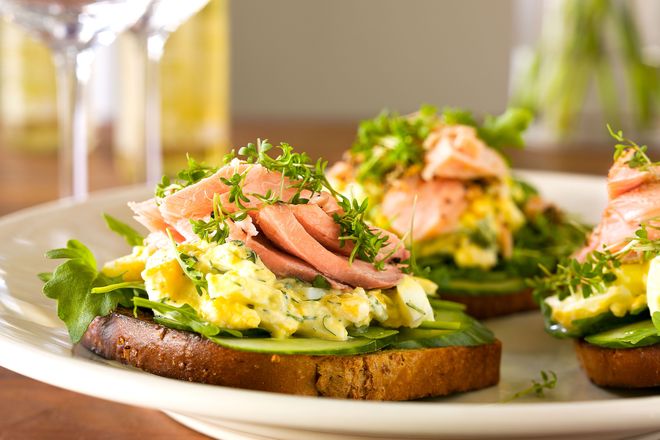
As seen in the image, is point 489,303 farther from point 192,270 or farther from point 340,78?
point 340,78

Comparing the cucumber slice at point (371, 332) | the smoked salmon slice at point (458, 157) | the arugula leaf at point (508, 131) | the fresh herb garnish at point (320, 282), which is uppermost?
the arugula leaf at point (508, 131)

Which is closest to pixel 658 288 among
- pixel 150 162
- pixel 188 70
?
pixel 150 162

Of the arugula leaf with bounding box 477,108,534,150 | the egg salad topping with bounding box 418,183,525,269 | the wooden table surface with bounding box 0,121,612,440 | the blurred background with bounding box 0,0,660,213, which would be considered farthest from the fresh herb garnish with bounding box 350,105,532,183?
the blurred background with bounding box 0,0,660,213

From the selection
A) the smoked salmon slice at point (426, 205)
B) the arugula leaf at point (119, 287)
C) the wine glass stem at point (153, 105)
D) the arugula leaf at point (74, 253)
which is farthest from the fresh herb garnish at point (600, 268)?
the wine glass stem at point (153, 105)

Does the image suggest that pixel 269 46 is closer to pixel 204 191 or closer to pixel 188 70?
pixel 188 70

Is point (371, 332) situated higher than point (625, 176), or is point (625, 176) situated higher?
point (625, 176)

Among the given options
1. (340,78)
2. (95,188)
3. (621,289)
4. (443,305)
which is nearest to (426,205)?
(443,305)

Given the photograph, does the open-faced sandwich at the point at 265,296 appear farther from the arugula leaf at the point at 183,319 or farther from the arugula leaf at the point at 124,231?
the arugula leaf at the point at 124,231
